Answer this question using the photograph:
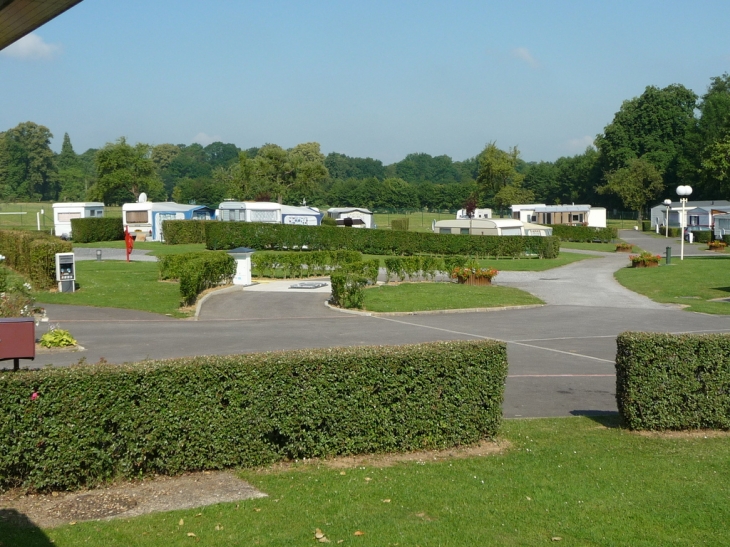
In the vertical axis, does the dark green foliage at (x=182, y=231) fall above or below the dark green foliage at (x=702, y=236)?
above

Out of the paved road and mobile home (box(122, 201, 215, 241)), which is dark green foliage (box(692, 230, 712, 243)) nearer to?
the paved road

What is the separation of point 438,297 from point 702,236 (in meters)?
42.3

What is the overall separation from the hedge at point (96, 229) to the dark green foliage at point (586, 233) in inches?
1289

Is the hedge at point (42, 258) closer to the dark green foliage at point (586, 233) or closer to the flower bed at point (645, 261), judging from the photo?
the flower bed at point (645, 261)

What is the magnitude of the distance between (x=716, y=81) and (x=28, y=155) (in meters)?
99.0

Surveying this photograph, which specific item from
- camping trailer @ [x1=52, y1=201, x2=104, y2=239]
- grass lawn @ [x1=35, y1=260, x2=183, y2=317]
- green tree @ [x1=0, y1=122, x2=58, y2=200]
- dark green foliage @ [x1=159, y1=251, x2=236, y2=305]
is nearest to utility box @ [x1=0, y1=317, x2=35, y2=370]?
grass lawn @ [x1=35, y1=260, x2=183, y2=317]

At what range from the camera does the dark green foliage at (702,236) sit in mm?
59094

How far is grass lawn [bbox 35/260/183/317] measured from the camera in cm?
2228

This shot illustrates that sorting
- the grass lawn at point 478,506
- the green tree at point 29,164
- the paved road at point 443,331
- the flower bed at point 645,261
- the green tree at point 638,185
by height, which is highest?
the green tree at point 29,164

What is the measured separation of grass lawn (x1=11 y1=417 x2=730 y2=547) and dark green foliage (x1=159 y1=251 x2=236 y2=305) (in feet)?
49.9

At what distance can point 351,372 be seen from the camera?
25.5 ft

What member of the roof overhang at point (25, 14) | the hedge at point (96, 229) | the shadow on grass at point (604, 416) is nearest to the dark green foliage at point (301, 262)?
the shadow on grass at point (604, 416)

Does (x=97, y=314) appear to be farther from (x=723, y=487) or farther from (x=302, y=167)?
(x=302, y=167)

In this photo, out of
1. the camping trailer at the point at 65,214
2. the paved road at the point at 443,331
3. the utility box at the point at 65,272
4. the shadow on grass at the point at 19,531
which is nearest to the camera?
the shadow on grass at the point at 19,531
